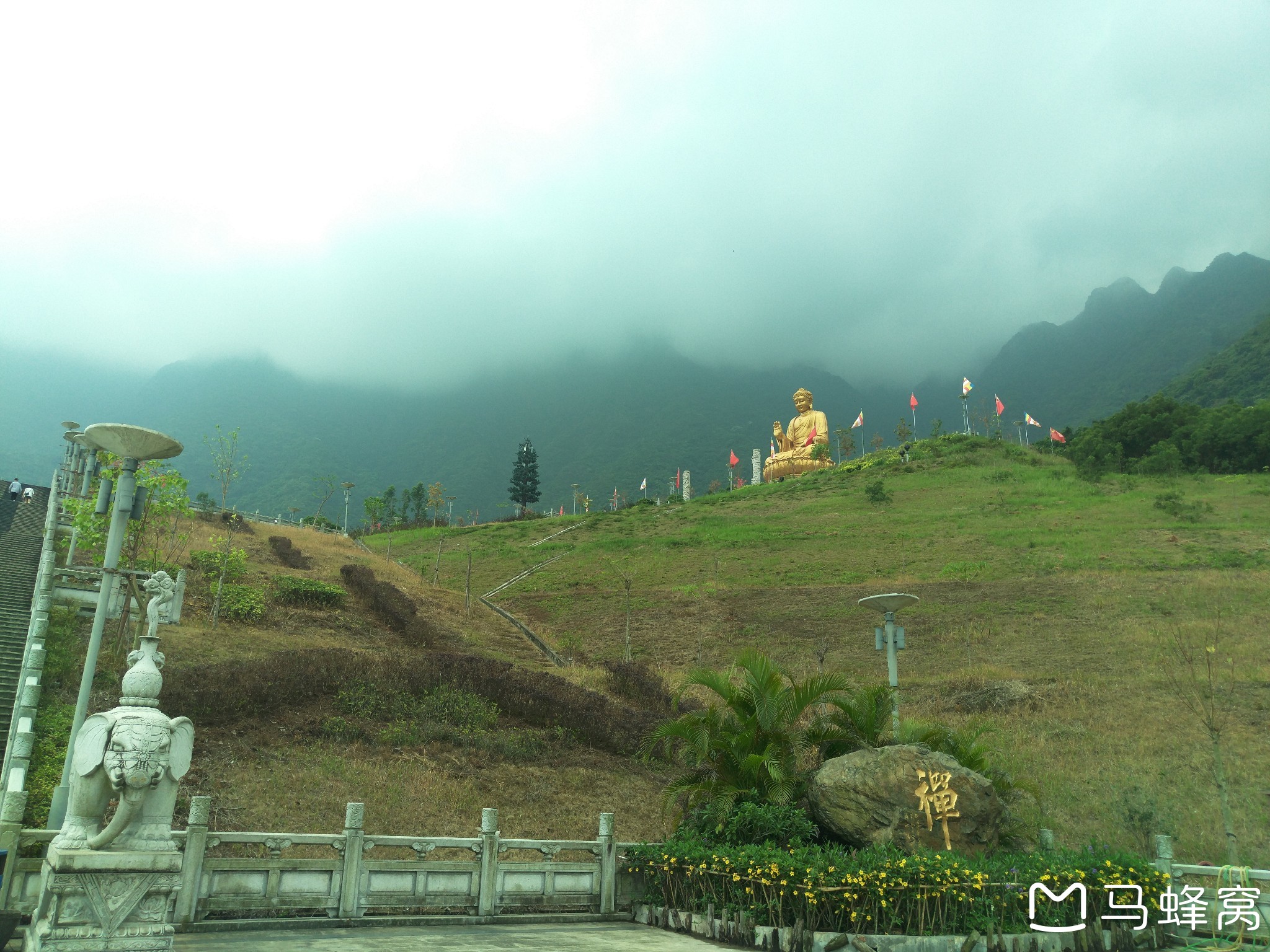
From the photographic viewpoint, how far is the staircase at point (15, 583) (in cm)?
1491

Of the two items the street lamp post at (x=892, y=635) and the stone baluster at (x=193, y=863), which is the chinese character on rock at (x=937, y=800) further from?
the stone baluster at (x=193, y=863)

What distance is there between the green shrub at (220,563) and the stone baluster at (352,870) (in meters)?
16.4

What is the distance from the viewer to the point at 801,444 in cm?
7306

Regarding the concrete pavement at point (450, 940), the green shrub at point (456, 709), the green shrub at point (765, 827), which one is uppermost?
the green shrub at point (456, 709)

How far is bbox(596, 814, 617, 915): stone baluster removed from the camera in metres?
11.9

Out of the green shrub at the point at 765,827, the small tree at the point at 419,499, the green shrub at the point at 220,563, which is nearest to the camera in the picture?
the green shrub at the point at 765,827

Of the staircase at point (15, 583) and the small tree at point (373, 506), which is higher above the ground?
the small tree at point (373, 506)

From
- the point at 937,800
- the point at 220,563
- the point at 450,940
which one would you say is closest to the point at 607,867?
the point at 450,940

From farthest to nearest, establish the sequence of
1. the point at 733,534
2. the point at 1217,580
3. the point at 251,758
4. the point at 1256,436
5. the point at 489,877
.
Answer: the point at 1256,436, the point at 733,534, the point at 1217,580, the point at 251,758, the point at 489,877

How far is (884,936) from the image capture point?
29.9ft

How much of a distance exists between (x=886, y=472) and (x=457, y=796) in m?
53.9

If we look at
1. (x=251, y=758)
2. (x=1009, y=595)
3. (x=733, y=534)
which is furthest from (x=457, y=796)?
(x=733, y=534)

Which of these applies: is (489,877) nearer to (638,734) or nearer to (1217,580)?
(638,734)

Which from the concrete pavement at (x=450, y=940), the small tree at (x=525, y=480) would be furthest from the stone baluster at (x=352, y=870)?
the small tree at (x=525, y=480)
